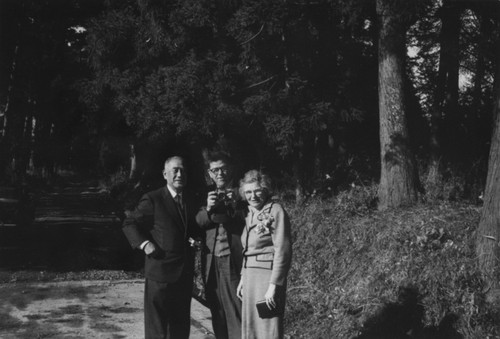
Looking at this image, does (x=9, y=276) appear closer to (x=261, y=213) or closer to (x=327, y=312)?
(x=327, y=312)

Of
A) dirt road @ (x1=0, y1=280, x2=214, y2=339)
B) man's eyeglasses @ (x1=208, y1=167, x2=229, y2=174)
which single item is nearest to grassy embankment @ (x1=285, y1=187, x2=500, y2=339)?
dirt road @ (x1=0, y1=280, x2=214, y2=339)

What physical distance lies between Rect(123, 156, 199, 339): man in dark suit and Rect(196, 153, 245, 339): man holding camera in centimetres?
20

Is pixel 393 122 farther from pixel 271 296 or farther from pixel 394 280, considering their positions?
pixel 271 296

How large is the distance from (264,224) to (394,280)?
2.63 meters

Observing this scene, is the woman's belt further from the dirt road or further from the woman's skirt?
the dirt road

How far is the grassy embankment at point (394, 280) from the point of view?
20.8 feet

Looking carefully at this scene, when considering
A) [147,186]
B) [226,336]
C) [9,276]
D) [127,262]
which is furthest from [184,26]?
[147,186]

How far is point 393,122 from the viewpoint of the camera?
33.8 ft

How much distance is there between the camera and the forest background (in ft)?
22.3

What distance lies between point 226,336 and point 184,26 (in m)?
8.66

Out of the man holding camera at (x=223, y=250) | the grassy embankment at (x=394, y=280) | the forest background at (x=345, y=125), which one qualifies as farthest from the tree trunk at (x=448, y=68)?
the man holding camera at (x=223, y=250)

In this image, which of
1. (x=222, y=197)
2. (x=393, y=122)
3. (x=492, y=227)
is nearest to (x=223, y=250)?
(x=222, y=197)

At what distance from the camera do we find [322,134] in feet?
44.9

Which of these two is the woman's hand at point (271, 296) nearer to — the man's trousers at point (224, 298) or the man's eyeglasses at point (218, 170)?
the man's trousers at point (224, 298)
